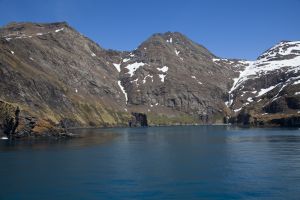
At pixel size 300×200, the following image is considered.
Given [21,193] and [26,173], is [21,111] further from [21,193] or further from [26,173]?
[21,193]

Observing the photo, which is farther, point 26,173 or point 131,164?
point 131,164

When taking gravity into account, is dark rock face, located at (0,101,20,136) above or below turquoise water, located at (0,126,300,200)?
above

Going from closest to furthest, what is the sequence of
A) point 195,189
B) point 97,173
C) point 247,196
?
point 247,196 → point 195,189 → point 97,173

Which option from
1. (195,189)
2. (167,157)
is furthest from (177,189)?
(167,157)

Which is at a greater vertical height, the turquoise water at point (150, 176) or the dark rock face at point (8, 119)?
the dark rock face at point (8, 119)

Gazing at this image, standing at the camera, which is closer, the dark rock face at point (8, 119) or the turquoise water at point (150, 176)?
the turquoise water at point (150, 176)

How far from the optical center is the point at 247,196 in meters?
52.3

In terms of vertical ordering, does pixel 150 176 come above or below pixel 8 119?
below

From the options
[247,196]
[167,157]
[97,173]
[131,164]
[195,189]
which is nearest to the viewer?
[247,196]

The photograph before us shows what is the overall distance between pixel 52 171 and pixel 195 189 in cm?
2761

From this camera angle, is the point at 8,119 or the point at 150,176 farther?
the point at 8,119

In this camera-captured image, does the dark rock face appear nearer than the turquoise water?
No

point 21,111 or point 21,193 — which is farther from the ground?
point 21,111

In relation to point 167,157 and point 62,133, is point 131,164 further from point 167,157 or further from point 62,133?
point 62,133
